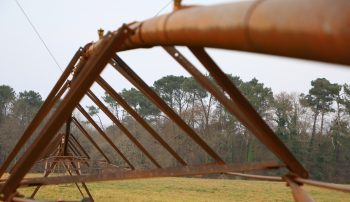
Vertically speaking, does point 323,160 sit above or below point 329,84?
below

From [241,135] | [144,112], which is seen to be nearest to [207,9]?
[241,135]

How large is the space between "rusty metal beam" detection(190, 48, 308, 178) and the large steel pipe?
2.08 ft

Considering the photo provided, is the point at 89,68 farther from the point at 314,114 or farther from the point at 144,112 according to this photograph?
the point at 144,112

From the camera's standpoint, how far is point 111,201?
18.1 meters

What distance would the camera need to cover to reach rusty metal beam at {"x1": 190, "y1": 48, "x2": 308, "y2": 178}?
3.59 m

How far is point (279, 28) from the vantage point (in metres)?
1.99

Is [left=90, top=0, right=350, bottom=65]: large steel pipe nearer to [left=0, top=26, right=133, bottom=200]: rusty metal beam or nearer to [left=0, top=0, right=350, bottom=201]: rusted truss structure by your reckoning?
[left=0, top=0, right=350, bottom=201]: rusted truss structure

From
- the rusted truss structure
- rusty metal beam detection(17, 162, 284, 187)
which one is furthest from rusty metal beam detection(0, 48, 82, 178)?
rusty metal beam detection(17, 162, 284, 187)

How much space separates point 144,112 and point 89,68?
162 ft

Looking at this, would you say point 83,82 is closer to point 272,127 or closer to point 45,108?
point 45,108

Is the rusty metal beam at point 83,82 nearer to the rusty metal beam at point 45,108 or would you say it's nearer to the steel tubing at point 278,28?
the steel tubing at point 278,28

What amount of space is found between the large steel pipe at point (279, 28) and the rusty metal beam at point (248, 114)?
64cm

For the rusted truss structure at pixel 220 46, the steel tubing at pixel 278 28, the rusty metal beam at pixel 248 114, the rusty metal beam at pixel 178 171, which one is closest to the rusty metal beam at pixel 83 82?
the rusted truss structure at pixel 220 46

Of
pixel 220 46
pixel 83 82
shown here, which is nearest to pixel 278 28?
pixel 220 46
